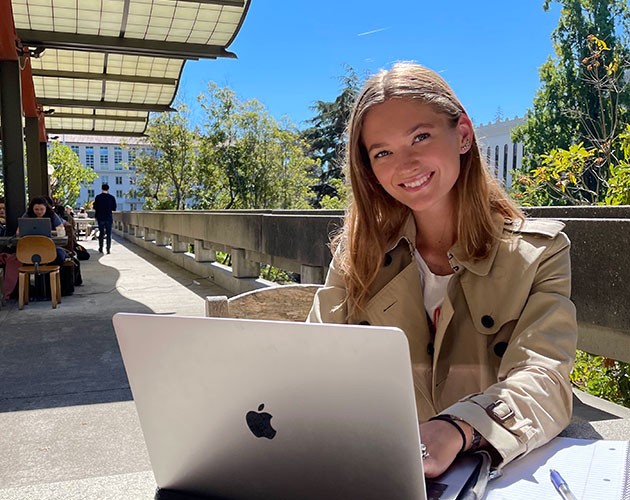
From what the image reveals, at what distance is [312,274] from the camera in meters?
4.98

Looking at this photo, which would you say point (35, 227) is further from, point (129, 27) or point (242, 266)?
point (129, 27)

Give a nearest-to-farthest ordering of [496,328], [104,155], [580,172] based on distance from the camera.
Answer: [496,328]
[580,172]
[104,155]

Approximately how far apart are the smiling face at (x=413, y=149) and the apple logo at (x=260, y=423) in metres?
0.81

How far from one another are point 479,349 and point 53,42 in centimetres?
983

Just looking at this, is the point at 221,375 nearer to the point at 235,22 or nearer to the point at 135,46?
the point at 235,22

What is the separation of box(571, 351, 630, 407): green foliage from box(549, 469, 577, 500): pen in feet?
8.06

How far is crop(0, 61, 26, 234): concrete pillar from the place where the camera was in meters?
8.55

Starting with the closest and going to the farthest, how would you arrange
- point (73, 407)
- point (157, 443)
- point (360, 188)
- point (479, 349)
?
point (157, 443), point (479, 349), point (360, 188), point (73, 407)

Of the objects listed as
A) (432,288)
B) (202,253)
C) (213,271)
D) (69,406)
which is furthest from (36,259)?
(432,288)

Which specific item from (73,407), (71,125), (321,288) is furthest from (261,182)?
(321,288)

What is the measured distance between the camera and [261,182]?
24.3 meters

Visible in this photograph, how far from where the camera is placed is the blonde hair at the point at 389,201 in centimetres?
154

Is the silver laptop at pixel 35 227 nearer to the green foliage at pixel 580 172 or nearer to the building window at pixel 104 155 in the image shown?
the green foliage at pixel 580 172

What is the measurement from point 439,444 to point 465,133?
0.92m
